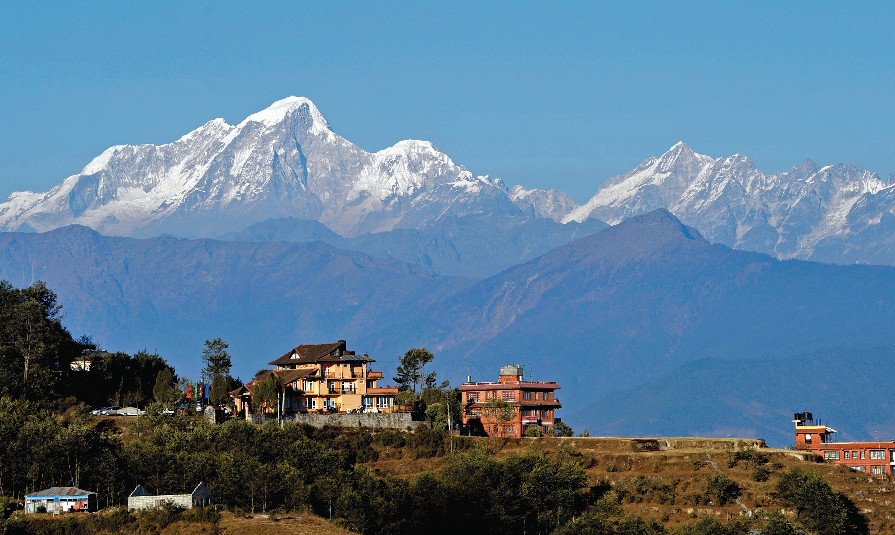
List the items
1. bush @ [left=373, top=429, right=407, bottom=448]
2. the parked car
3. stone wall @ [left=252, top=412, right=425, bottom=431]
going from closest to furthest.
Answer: bush @ [left=373, top=429, right=407, bottom=448] < stone wall @ [left=252, top=412, right=425, bottom=431] < the parked car

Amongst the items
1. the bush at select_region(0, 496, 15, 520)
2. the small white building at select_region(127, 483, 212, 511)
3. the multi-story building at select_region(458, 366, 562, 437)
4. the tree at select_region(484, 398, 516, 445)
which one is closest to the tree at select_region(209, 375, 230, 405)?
the multi-story building at select_region(458, 366, 562, 437)

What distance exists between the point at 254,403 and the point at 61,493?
44080 mm

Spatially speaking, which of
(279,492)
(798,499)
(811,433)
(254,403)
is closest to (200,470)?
(279,492)

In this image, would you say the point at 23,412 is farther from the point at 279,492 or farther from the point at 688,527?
the point at 688,527

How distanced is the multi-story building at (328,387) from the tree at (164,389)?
790 cm

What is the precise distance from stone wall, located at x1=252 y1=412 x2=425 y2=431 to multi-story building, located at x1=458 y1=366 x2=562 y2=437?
15.1 meters

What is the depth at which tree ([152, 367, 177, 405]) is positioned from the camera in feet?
557

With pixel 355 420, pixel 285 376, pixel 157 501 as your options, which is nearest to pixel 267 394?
pixel 355 420

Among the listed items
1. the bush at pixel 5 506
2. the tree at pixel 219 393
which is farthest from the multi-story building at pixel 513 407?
the bush at pixel 5 506

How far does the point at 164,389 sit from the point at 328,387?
67.5 feet

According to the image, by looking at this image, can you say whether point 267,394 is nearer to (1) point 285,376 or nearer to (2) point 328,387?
(1) point 285,376

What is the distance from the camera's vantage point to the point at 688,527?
128 m

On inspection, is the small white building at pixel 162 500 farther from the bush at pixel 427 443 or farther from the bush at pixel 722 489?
the bush at pixel 722 489

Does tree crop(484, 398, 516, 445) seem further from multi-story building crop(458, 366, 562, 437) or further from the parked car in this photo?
the parked car
